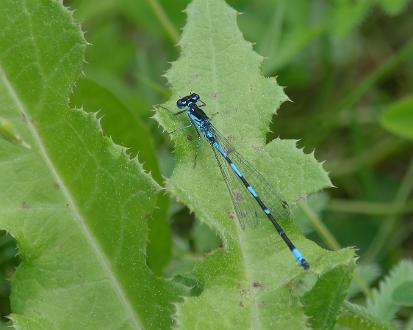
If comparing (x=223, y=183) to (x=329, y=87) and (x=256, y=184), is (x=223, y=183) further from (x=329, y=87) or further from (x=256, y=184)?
(x=329, y=87)

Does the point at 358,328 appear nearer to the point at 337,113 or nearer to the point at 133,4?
the point at 337,113

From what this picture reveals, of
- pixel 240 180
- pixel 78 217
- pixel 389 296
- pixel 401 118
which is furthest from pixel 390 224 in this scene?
pixel 78 217

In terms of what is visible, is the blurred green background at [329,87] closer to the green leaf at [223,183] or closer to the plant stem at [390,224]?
the plant stem at [390,224]

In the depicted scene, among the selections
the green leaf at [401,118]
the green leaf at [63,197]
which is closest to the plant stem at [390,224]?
the green leaf at [401,118]

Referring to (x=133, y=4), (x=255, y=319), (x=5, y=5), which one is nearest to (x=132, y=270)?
(x=255, y=319)

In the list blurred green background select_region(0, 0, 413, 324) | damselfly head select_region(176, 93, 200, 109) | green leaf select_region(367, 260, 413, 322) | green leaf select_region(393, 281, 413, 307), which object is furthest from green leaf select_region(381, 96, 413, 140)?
damselfly head select_region(176, 93, 200, 109)

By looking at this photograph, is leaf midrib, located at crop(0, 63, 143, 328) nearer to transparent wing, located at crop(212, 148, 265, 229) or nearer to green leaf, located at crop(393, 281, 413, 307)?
transparent wing, located at crop(212, 148, 265, 229)
